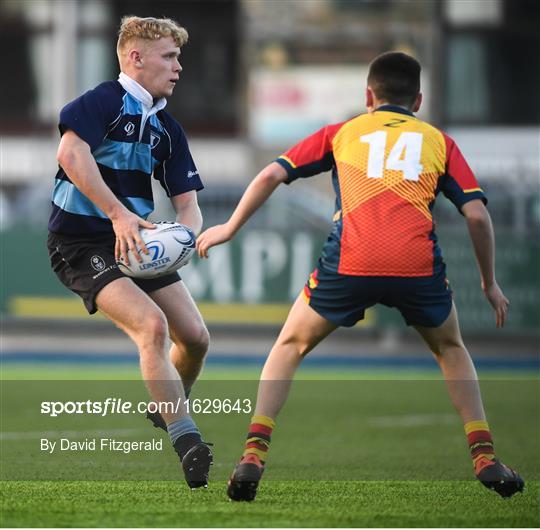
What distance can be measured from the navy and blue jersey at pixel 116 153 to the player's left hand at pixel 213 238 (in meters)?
→ 0.60

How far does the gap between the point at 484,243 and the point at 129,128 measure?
1754mm

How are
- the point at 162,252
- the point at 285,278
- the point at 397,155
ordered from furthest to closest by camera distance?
the point at 285,278, the point at 162,252, the point at 397,155

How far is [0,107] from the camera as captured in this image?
107 ft

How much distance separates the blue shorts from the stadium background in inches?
32.9

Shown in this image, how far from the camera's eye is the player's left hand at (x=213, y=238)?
631cm

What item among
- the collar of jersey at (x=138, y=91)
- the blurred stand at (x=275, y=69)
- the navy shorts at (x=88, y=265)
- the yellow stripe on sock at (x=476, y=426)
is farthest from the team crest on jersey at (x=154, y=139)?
the blurred stand at (x=275, y=69)

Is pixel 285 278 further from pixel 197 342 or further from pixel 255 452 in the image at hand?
pixel 255 452

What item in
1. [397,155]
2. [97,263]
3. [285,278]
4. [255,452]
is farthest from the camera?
[285,278]

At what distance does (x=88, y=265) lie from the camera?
22.0 feet

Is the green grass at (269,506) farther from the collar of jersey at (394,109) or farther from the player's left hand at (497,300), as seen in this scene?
the collar of jersey at (394,109)

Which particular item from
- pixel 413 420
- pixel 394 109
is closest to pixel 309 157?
pixel 394 109

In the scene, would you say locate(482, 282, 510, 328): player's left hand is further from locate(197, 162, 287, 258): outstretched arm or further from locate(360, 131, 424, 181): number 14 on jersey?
locate(197, 162, 287, 258): outstretched arm

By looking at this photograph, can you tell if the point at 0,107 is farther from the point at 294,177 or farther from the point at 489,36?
the point at 294,177

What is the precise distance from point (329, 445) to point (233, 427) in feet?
4.20
